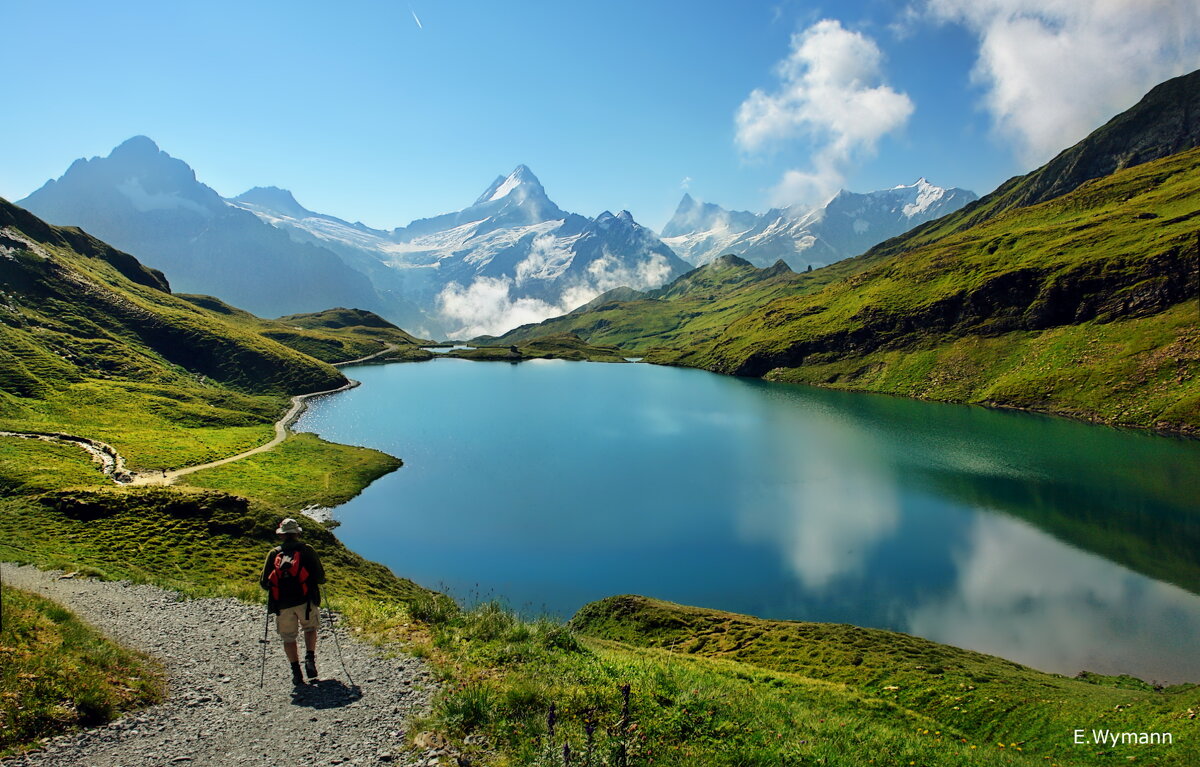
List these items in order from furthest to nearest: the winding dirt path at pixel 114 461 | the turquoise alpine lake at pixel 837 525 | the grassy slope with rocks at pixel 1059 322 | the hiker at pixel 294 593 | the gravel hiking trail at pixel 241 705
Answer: the grassy slope with rocks at pixel 1059 322 < the winding dirt path at pixel 114 461 < the turquoise alpine lake at pixel 837 525 < the hiker at pixel 294 593 < the gravel hiking trail at pixel 241 705

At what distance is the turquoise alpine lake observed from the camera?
39750mm

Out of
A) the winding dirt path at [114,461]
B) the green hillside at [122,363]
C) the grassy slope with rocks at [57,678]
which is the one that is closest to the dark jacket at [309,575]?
the grassy slope with rocks at [57,678]

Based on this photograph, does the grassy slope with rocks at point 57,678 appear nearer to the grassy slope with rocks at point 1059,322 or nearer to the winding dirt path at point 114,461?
the winding dirt path at point 114,461

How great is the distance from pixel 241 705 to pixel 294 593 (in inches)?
102

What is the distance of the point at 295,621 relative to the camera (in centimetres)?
1436

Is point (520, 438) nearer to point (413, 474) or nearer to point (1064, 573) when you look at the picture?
point (413, 474)

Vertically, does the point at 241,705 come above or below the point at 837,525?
above

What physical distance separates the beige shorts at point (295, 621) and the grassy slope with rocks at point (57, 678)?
2.71m

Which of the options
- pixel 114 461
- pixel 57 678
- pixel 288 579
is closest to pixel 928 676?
pixel 288 579

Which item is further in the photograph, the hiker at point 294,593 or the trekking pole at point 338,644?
the trekking pole at point 338,644

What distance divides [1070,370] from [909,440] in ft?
183

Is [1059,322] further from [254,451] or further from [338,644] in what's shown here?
[254,451]

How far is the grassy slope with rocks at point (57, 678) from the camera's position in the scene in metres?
10.5

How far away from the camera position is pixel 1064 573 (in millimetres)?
45281
